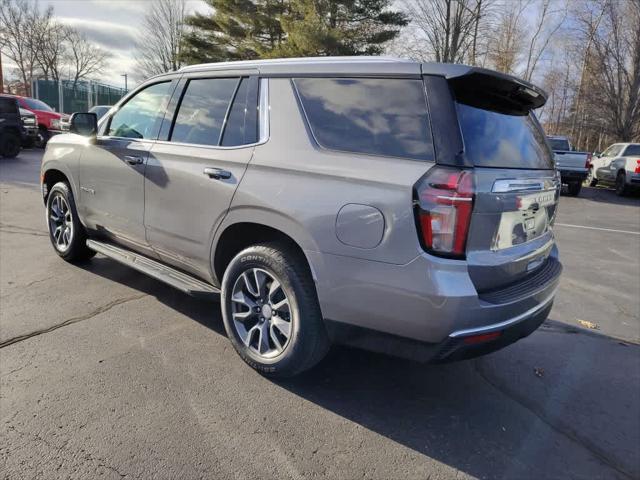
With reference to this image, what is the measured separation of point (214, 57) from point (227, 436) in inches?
1226

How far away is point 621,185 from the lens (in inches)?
643

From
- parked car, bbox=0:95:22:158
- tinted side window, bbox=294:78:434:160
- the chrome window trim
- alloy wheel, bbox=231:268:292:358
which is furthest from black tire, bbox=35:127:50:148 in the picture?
tinted side window, bbox=294:78:434:160

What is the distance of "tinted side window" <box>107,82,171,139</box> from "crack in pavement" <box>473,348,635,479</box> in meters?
3.14

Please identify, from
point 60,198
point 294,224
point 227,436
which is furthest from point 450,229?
point 60,198

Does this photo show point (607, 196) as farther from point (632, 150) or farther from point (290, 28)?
point (290, 28)

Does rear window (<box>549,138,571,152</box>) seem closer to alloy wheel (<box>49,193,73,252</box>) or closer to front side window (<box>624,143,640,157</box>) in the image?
front side window (<box>624,143,640,157</box>)

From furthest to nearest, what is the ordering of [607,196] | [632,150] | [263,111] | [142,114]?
[632,150], [607,196], [142,114], [263,111]

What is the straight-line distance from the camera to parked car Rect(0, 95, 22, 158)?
45.0ft

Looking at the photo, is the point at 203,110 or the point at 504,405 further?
the point at 203,110

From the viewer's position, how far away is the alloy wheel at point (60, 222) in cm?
474

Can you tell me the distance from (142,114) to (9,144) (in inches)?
522

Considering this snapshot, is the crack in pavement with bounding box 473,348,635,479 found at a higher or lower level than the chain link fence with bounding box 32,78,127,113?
lower

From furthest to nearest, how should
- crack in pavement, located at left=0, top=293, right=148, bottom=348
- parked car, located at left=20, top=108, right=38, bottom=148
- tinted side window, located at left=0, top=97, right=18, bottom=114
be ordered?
parked car, located at left=20, top=108, right=38, bottom=148, tinted side window, located at left=0, top=97, right=18, bottom=114, crack in pavement, located at left=0, top=293, right=148, bottom=348

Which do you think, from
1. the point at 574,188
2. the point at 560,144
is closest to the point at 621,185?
the point at 574,188
